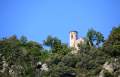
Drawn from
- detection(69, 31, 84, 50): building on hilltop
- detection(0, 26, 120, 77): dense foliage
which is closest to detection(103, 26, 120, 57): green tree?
detection(0, 26, 120, 77): dense foliage

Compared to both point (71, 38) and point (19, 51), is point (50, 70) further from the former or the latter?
point (71, 38)

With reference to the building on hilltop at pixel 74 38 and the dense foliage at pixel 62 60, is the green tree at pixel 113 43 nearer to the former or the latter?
the dense foliage at pixel 62 60

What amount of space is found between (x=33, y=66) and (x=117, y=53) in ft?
35.4

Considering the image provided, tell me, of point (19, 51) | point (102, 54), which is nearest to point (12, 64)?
point (19, 51)

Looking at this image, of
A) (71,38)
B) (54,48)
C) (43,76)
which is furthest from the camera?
(71,38)

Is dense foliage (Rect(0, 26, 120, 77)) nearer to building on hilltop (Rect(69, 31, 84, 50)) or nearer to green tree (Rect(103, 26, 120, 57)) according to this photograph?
green tree (Rect(103, 26, 120, 57))

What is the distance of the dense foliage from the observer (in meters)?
58.6

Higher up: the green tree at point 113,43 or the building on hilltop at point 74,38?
the building on hilltop at point 74,38

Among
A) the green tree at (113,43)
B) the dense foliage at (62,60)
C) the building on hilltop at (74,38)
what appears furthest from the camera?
the building on hilltop at (74,38)

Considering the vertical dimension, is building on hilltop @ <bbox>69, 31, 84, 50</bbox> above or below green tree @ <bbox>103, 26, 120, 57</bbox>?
above

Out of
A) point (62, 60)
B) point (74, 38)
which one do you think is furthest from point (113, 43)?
point (74, 38)

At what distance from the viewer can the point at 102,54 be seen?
6259cm

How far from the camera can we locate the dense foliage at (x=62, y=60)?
192ft

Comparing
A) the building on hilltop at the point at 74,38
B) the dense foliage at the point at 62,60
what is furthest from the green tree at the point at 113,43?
the building on hilltop at the point at 74,38
